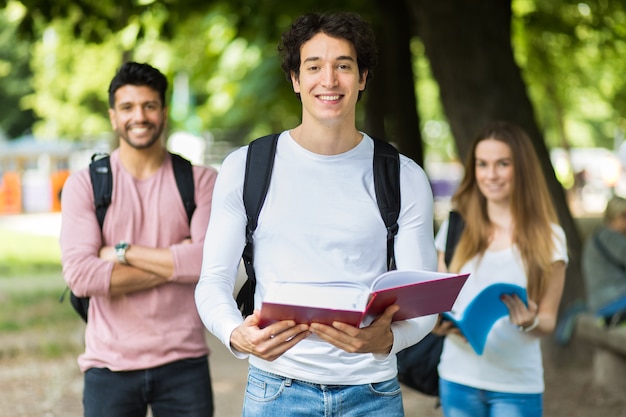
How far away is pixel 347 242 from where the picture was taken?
9.75ft

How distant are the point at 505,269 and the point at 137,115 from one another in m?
1.70

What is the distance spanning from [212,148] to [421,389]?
171 ft

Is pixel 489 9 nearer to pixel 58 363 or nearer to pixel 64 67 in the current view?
pixel 58 363

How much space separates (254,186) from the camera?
3.03 meters

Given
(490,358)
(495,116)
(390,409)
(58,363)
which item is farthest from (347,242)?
(58,363)

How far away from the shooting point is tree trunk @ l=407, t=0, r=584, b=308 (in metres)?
9.07

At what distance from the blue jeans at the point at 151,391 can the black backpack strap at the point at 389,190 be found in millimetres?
1348

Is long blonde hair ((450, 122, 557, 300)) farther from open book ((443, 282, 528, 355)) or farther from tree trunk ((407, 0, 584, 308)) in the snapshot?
tree trunk ((407, 0, 584, 308))

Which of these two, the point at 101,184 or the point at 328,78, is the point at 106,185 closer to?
the point at 101,184

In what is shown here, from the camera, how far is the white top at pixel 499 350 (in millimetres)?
4125

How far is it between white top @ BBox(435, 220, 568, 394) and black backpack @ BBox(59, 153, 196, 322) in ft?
4.06

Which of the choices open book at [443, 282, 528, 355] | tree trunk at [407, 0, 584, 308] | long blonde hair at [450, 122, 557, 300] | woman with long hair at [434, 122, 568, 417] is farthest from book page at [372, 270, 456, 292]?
tree trunk at [407, 0, 584, 308]

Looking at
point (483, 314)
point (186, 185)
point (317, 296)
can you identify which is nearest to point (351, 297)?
point (317, 296)

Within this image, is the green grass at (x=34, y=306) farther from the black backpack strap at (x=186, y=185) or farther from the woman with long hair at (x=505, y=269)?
the woman with long hair at (x=505, y=269)
